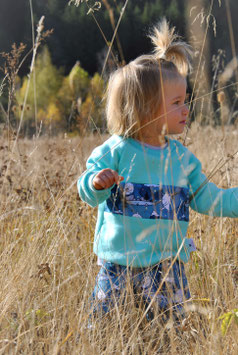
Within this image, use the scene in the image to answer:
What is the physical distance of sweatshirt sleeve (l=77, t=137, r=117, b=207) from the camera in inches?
66.9

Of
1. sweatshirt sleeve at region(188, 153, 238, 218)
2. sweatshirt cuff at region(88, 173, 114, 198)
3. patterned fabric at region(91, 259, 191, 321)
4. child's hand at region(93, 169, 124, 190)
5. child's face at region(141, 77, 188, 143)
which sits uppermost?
child's face at region(141, 77, 188, 143)

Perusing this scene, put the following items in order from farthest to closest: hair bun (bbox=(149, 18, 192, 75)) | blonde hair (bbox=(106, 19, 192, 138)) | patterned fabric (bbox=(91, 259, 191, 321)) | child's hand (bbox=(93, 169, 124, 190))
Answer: hair bun (bbox=(149, 18, 192, 75)) → blonde hair (bbox=(106, 19, 192, 138)) → patterned fabric (bbox=(91, 259, 191, 321)) → child's hand (bbox=(93, 169, 124, 190))

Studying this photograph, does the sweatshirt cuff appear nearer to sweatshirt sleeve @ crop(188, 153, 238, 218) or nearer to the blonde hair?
the blonde hair

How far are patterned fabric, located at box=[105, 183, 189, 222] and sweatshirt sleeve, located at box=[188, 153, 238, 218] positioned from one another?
0.34 ft

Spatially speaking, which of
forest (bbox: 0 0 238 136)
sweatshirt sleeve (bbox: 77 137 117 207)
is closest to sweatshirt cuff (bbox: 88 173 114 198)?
sweatshirt sleeve (bbox: 77 137 117 207)

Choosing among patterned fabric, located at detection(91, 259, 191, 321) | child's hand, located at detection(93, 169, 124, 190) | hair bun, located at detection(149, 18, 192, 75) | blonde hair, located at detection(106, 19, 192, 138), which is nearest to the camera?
child's hand, located at detection(93, 169, 124, 190)

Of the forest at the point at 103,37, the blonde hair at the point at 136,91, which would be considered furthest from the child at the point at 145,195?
the forest at the point at 103,37

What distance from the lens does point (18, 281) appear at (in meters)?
1.67

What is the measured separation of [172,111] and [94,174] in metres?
0.39

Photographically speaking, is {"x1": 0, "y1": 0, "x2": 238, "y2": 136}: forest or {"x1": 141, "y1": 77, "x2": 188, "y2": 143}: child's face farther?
{"x1": 0, "y1": 0, "x2": 238, "y2": 136}: forest

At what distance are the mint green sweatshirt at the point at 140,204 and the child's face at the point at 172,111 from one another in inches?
2.8

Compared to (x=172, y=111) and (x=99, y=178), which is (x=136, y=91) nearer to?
(x=172, y=111)

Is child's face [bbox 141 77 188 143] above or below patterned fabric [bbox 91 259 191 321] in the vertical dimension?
above

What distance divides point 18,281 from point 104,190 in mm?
418
